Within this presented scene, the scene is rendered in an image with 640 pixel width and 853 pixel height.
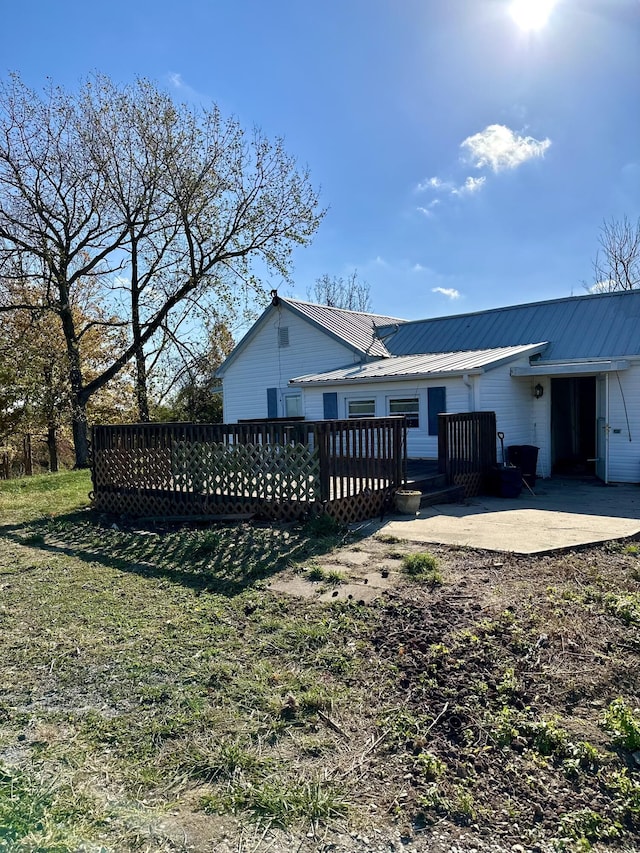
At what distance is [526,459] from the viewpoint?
1247cm

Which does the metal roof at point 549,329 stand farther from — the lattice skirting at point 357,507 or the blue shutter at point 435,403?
the lattice skirting at point 357,507

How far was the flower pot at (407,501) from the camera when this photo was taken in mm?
9055

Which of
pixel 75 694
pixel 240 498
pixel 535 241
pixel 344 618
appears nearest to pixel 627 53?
pixel 535 241

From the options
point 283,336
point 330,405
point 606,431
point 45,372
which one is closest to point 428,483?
point 606,431

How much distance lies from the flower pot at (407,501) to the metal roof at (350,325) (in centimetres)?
876

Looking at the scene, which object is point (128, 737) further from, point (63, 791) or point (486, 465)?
point (486, 465)

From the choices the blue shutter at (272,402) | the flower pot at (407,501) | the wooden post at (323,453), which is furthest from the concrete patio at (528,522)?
the blue shutter at (272,402)

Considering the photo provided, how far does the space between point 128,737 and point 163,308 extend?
2001 centimetres

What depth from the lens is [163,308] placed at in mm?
21328

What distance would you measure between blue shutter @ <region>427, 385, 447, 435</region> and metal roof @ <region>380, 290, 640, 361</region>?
3272 millimetres

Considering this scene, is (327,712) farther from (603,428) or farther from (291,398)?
(291,398)

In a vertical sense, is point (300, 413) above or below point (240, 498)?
above

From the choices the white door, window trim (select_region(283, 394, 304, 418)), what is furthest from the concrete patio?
window trim (select_region(283, 394, 304, 418))

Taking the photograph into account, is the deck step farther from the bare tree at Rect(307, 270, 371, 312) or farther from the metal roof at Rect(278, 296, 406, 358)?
the bare tree at Rect(307, 270, 371, 312)
